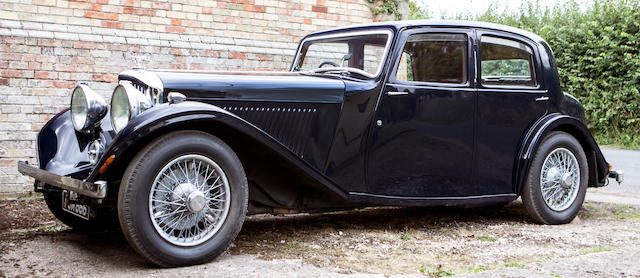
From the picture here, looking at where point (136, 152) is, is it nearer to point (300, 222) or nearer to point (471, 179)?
point (300, 222)

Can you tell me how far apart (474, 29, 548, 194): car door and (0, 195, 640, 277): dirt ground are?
1.55 feet

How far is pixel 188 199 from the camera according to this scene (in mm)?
3488

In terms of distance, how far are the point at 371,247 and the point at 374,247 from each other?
0.02 metres

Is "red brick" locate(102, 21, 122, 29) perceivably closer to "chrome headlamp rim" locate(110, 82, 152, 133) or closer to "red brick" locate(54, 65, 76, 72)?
"red brick" locate(54, 65, 76, 72)

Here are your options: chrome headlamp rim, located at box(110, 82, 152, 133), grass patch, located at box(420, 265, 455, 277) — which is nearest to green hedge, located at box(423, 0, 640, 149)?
grass patch, located at box(420, 265, 455, 277)

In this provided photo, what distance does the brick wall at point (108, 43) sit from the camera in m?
6.38

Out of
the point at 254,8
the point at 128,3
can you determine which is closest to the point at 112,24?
the point at 128,3

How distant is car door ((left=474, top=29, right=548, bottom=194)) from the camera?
15.9ft

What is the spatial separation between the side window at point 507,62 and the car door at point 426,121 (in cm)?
23

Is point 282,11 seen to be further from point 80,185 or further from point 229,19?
point 80,185

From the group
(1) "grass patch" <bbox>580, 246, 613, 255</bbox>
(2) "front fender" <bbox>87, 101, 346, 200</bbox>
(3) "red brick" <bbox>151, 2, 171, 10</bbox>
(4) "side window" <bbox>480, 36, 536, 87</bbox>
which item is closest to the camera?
(2) "front fender" <bbox>87, 101, 346, 200</bbox>

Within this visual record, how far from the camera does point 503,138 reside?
194 inches

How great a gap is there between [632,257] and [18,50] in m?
5.80

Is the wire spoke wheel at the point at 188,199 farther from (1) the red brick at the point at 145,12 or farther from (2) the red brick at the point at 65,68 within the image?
(1) the red brick at the point at 145,12
